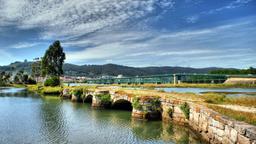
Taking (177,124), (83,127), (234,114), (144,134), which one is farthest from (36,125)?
(234,114)

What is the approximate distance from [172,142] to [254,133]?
1048 cm

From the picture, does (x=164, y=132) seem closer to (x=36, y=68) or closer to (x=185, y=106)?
(x=185, y=106)

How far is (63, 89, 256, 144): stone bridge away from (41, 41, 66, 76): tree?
210ft

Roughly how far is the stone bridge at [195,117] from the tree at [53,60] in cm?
6410

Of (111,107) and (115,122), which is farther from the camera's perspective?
(111,107)

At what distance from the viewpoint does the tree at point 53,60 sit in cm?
10194

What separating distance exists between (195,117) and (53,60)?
283ft

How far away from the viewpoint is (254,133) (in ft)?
39.2

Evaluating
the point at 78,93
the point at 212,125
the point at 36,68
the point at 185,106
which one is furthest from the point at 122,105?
the point at 36,68

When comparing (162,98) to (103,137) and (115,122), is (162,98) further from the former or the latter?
(103,137)

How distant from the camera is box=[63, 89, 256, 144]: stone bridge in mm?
13718

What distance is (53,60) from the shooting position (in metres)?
103

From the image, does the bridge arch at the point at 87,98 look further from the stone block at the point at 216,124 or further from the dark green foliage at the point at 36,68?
the dark green foliage at the point at 36,68

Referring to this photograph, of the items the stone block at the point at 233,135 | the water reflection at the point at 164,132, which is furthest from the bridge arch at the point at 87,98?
the stone block at the point at 233,135
